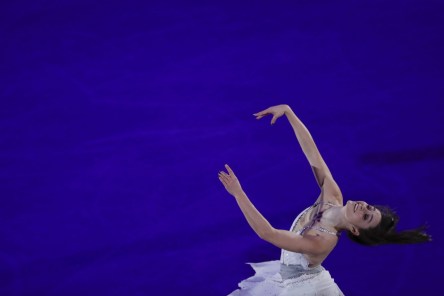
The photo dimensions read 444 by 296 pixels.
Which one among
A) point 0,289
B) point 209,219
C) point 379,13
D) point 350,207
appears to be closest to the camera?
point 350,207

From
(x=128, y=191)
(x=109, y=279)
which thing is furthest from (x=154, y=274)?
(x=128, y=191)

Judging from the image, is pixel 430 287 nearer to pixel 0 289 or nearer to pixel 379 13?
pixel 379 13

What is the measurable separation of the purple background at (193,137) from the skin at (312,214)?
0.66 metres

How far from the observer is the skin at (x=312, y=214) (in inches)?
82.0

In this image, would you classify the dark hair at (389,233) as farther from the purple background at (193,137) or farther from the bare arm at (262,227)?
the purple background at (193,137)

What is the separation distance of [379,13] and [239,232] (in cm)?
151

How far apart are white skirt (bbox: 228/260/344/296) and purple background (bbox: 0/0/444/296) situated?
0.38m

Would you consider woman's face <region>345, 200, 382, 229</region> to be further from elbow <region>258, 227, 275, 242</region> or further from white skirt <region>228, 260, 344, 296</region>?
elbow <region>258, 227, 275, 242</region>

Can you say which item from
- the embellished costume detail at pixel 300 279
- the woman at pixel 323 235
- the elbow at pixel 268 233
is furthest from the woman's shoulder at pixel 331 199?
the elbow at pixel 268 233

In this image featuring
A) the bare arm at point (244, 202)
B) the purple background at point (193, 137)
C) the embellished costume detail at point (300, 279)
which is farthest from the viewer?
the purple background at point (193, 137)

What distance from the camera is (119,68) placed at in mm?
3197

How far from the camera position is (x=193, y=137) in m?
3.17

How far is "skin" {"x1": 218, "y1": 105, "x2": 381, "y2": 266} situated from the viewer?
2082 mm

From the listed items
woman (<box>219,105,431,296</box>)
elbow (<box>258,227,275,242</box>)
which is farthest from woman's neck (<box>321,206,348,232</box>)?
elbow (<box>258,227,275,242</box>)
